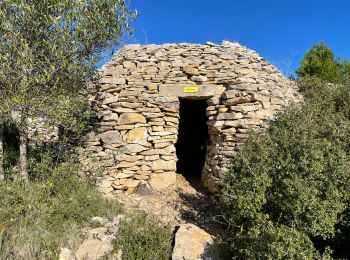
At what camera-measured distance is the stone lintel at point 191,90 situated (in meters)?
7.32

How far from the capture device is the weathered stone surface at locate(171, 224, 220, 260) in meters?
4.39

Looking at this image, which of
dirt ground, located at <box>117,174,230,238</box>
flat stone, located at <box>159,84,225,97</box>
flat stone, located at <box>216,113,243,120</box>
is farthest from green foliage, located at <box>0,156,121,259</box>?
flat stone, located at <box>216,113,243,120</box>

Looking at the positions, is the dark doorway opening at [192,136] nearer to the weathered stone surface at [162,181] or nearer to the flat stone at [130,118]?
the weathered stone surface at [162,181]

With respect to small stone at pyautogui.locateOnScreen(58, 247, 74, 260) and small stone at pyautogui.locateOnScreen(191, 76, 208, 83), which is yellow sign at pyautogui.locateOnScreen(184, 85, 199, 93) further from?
small stone at pyautogui.locateOnScreen(58, 247, 74, 260)

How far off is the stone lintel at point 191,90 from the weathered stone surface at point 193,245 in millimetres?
3341

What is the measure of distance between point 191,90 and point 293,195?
3.93 meters

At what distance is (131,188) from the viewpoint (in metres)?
6.98

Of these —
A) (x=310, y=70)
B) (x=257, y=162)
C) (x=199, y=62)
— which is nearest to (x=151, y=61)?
(x=199, y=62)

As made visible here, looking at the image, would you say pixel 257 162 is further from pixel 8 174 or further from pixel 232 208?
pixel 8 174

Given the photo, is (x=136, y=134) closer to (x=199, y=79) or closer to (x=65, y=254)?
(x=199, y=79)

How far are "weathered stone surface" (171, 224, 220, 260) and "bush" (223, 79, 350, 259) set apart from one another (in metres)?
0.40

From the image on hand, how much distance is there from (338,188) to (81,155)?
509 cm

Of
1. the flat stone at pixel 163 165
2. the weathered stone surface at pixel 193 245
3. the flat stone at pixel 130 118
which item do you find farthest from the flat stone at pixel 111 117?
the weathered stone surface at pixel 193 245

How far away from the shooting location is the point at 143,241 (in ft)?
15.6
